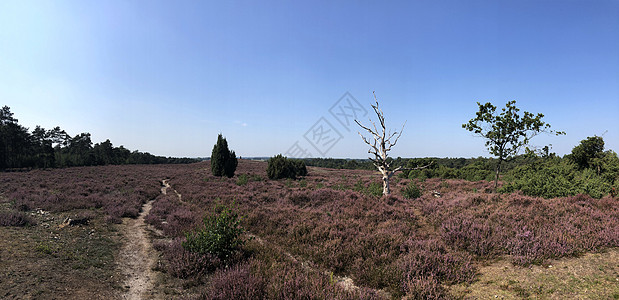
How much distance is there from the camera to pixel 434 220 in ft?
28.9

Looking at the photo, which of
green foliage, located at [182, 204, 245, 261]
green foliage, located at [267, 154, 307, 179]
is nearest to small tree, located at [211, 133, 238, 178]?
green foliage, located at [267, 154, 307, 179]

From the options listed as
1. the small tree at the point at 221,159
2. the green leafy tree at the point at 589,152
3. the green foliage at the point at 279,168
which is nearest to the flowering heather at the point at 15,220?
the small tree at the point at 221,159

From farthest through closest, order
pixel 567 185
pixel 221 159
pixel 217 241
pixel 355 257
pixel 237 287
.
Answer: pixel 221 159 < pixel 567 185 < pixel 355 257 < pixel 217 241 < pixel 237 287

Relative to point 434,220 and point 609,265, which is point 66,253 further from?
point 609,265

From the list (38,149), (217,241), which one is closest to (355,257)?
(217,241)

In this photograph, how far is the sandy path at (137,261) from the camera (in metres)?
5.29

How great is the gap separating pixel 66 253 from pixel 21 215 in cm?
507

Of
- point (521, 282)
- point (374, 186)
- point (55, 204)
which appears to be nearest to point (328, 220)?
point (521, 282)

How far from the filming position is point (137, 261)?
687cm

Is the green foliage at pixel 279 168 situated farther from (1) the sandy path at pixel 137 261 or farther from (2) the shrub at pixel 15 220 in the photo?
(2) the shrub at pixel 15 220

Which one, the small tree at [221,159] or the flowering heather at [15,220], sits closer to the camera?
the flowering heather at [15,220]

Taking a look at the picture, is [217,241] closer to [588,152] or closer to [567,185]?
[567,185]

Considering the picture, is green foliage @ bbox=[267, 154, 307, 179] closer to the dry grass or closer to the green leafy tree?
the dry grass

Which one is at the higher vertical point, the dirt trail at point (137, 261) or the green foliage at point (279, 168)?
the green foliage at point (279, 168)
